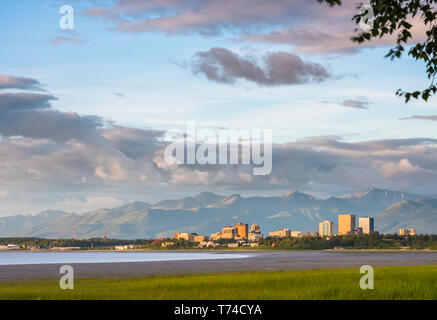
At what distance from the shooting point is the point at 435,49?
29.9 m

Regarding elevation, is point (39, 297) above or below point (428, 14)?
below

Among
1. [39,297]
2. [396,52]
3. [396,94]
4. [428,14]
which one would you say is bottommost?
[39,297]

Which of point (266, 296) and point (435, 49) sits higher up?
point (435, 49)

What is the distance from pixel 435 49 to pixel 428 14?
5.52ft
